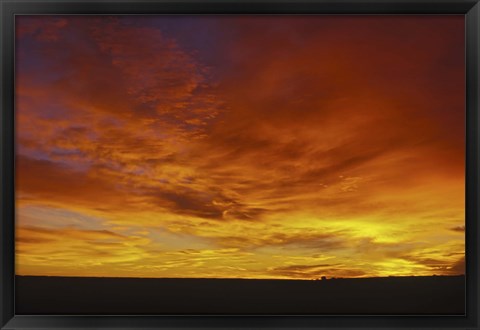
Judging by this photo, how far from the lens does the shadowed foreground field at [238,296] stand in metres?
1.58

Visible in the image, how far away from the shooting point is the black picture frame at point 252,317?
156cm

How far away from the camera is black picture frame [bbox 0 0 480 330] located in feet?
5.12

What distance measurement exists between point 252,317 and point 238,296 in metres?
0.09

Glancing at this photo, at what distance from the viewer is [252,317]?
1573 mm

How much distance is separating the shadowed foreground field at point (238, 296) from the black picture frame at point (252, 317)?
0.03 metres

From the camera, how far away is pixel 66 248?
5.14ft

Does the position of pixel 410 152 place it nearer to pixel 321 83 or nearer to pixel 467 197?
pixel 467 197

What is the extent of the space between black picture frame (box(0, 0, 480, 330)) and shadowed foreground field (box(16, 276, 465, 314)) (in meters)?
0.03

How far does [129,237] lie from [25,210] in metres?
0.40

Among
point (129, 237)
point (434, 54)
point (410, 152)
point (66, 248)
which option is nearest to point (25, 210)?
point (66, 248)

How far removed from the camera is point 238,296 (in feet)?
5.18

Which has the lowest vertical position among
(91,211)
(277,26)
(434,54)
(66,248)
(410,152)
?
(66,248)

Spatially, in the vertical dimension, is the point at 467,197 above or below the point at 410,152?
below

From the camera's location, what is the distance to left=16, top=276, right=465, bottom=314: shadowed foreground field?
158cm
